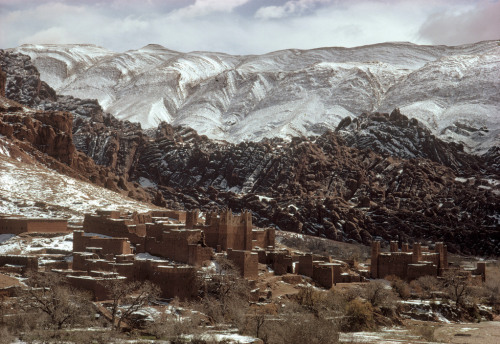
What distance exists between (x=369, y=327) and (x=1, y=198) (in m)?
54.5

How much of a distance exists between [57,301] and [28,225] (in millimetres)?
29977

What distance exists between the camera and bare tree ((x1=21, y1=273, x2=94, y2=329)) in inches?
2643

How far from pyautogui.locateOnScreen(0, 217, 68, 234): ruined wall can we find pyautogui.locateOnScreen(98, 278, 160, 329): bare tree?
81.2ft

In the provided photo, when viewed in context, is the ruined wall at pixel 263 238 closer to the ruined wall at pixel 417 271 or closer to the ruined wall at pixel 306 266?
the ruined wall at pixel 306 266

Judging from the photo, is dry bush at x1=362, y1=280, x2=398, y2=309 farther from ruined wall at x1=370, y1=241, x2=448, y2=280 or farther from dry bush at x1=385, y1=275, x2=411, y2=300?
ruined wall at x1=370, y1=241, x2=448, y2=280

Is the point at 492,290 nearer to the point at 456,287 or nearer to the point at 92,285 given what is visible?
the point at 456,287

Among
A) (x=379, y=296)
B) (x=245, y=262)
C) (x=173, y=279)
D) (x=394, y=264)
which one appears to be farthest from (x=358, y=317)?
(x=394, y=264)

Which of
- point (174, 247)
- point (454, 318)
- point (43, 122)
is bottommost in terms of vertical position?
point (454, 318)

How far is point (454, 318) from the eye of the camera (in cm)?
9106

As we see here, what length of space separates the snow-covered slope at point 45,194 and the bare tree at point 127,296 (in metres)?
39.2

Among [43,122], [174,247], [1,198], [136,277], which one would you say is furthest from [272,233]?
[43,122]

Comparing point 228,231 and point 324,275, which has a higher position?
point 228,231

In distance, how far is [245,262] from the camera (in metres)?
81.9

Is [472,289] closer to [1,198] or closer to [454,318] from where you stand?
[454,318]
